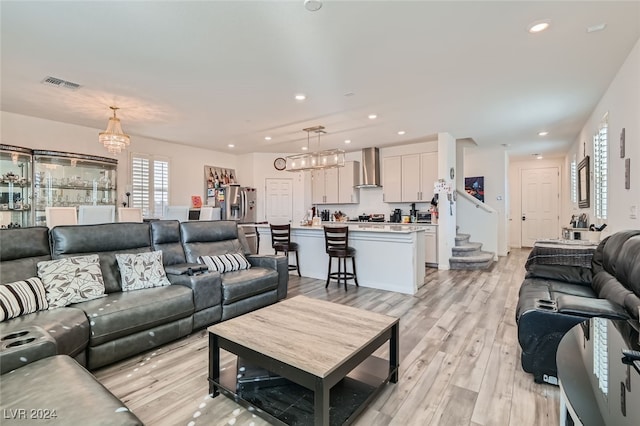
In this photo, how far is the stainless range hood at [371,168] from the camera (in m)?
7.46

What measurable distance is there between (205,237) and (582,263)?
13.8 feet

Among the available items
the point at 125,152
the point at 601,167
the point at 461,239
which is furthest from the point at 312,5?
the point at 461,239

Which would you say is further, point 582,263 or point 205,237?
point 205,237

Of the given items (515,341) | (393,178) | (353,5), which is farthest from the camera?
(393,178)

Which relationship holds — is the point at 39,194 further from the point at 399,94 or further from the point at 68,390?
the point at 399,94

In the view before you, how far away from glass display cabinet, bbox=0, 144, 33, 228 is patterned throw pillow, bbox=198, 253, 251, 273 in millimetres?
3279

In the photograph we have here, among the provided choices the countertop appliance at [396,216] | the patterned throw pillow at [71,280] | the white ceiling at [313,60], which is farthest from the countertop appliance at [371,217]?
the patterned throw pillow at [71,280]

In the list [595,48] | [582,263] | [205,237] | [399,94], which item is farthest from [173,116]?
[582,263]

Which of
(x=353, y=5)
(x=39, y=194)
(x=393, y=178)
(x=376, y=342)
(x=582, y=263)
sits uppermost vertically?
(x=353, y=5)

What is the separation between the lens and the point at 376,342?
6.38 feet

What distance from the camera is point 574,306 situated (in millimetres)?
1895

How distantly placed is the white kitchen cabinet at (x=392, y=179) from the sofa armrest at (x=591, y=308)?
528 centimetres

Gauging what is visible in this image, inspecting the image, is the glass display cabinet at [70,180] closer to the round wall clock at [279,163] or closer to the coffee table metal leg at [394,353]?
the round wall clock at [279,163]

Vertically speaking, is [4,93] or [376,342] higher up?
[4,93]
